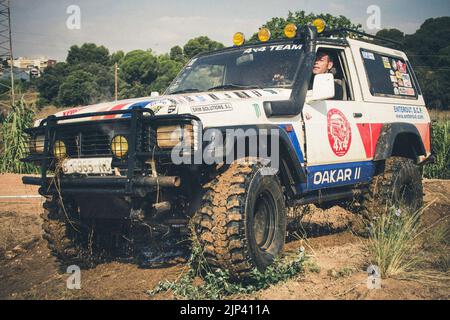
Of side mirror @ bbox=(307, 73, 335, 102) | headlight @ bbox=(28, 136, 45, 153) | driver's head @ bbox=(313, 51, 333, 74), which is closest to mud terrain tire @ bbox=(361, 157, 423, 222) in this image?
driver's head @ bbox=(313, 51, 333, 74)

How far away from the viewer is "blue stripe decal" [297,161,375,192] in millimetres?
4707

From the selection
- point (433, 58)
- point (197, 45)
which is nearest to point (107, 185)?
point (433, 58)

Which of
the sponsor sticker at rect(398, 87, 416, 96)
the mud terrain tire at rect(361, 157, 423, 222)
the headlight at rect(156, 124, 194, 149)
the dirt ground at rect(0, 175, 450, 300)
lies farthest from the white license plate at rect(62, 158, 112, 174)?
the sponsor sticker at rect(398, 87, 416, 96)

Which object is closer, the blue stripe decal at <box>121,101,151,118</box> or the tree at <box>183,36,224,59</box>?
the blue stripe decal at <box>121,101,151,118</box>

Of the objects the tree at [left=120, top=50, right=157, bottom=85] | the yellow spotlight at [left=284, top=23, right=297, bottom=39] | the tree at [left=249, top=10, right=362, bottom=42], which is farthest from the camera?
the tree at [left=120, top=50, right=157, bottom=85]

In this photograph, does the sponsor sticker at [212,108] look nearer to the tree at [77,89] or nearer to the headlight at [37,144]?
the headlight at [37,144]

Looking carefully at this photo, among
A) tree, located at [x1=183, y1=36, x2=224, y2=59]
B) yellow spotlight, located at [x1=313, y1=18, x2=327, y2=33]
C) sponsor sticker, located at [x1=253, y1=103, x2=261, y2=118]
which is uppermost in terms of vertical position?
tree, located at [x1=183, y1=36, x2=224, y2=59]

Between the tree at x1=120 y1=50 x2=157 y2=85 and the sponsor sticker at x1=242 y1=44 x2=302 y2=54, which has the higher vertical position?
the tree at x1=120 y1=50 x2=157 y2=85

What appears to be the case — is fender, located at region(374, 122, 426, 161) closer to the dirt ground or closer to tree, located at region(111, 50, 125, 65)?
the dirt ground

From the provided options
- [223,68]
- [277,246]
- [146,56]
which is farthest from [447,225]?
[146,56]

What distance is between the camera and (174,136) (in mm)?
3473

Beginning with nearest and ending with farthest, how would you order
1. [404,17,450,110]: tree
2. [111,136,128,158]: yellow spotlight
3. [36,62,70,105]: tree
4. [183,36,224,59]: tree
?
1. [111,136,128,158]: yellow spotlight
2. [404,17,450,110]: tree
3. [36,62,70,105]: tree
4. [183,36,224,59]: tree

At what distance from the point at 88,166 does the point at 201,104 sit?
1072 mm

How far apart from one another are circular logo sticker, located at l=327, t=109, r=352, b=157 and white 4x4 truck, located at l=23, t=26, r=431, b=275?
0.02 metres
